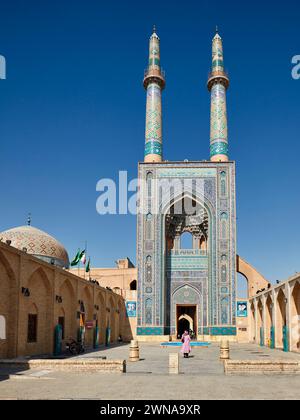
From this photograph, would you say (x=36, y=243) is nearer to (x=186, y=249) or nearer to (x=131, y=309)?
(x=131, y=309)

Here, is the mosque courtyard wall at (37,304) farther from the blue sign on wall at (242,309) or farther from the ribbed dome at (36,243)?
the blue sign on wall at (242,309)

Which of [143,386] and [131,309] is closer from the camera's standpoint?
A: [143,386]

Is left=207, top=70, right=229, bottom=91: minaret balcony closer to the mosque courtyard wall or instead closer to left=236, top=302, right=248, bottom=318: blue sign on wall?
left=236, top=302, right=248, bottom=318: blue sign on wall

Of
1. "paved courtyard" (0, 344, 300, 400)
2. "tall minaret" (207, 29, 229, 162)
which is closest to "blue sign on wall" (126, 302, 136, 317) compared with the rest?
"tall minaret" (207, 29, 229, 162)

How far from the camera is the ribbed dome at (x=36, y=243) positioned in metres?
27.8

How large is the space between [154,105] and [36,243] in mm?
12750

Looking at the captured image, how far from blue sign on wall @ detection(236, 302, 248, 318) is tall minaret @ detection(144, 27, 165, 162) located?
11.0m

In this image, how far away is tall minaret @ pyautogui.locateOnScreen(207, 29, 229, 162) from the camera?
33.7 m

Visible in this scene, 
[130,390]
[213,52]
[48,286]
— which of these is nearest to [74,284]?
[48,286]

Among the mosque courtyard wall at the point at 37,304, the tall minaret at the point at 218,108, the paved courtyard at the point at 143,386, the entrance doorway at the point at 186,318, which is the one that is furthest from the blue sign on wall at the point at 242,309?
the paved courtyard at the point at 143,386

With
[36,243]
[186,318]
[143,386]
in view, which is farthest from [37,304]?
A: [186,318]

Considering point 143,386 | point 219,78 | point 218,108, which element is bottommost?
point 143,386

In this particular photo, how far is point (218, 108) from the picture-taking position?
3409cm
